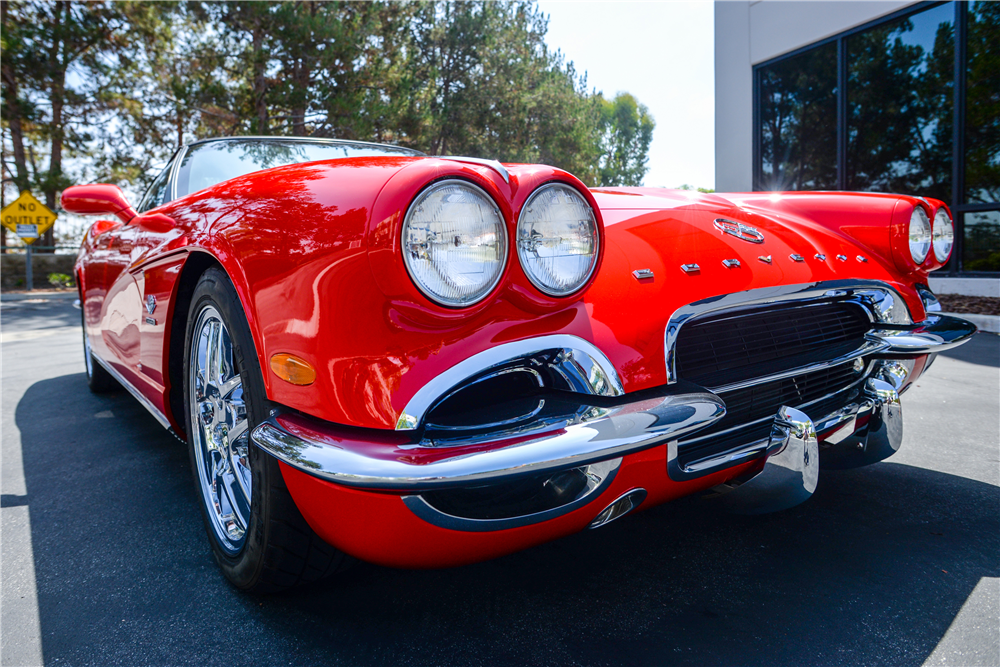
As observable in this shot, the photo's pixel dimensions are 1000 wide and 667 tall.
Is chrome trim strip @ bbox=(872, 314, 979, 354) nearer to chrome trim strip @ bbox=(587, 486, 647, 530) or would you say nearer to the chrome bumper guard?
the chrome bumper guard

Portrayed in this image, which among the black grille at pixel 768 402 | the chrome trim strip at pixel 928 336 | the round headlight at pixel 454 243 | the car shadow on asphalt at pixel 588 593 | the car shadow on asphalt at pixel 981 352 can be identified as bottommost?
the car shadow on asphalt at pixel 588 593

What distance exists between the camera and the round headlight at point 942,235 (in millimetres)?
2102

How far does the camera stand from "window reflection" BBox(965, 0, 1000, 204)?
726 cm

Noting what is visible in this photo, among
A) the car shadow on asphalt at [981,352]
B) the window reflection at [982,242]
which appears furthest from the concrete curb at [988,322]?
the window reflection at [982,242]

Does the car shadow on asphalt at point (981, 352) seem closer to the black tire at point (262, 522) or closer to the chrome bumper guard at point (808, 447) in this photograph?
the chrome bumper guard at point (808, 447)

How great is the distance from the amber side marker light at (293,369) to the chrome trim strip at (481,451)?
0.29 ft

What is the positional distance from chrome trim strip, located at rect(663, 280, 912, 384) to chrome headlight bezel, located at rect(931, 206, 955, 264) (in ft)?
1.21

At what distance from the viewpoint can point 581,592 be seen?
1.50 metres

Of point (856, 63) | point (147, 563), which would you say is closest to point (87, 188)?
point (147, 563)

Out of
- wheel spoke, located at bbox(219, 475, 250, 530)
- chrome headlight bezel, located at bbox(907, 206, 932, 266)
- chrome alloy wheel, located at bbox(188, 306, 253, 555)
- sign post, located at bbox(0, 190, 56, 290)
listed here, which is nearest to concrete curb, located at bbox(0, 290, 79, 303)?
sign post, located at bbox(0, 190, 56, 290)

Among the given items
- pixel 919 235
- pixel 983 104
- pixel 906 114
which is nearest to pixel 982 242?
pixel 983 104

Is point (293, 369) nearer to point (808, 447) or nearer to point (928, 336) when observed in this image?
point (808, 447)

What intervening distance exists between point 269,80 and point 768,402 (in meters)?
14.1

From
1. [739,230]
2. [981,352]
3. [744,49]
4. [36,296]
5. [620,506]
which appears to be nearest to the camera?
[620,506]
